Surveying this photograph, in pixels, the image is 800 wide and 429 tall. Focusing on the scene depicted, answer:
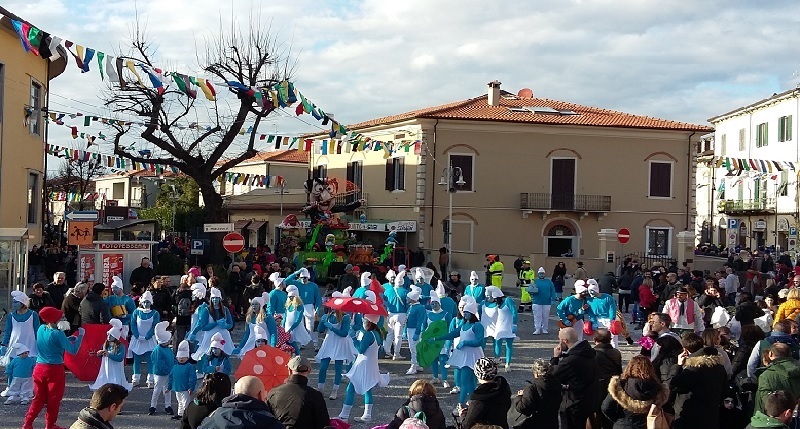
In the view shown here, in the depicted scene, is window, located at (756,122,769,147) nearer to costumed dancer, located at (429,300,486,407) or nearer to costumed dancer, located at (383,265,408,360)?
costumed dancer, located at (383,265,408,360)

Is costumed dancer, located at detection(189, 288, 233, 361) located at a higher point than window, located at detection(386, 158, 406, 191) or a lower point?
→ lower

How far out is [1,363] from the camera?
12.5 m

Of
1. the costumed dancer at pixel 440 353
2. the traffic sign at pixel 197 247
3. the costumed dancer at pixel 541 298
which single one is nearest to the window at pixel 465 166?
the traffic sign at pixel 197 247

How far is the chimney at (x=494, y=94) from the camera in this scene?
41688 millimetres

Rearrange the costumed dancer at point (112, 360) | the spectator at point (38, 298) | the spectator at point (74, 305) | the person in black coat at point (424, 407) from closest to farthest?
the person in black coat at point (424, 407) → the costumed dancer at point (112, 360) → the spectator at point (38, 298) → the spectator at point (74, 305)

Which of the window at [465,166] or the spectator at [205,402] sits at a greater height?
the window at [465,166]

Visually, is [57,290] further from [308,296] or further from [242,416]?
[242,416]

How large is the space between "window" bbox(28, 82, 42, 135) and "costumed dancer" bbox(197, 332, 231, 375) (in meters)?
18.0

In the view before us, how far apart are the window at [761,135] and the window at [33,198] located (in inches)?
1574

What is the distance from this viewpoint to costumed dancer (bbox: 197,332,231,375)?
414 inches

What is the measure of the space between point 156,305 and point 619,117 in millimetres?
29951

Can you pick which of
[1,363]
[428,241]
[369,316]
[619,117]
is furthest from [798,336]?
[619,117]

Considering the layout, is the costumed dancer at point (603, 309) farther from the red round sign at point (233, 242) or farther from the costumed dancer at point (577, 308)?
the red round sign at point (233, 242)

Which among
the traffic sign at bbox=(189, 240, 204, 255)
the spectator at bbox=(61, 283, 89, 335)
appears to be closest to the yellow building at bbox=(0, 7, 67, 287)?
the traffic sign at bbox=(189, 240, 204, 255)
